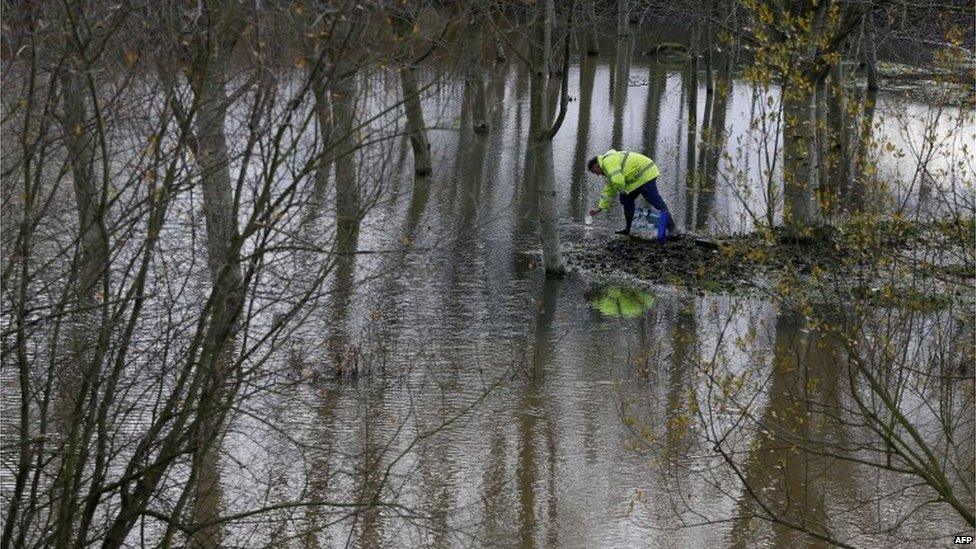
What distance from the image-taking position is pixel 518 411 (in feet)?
39.2

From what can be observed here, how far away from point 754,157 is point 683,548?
1869cm

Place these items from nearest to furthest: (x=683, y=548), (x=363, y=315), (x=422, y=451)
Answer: (x=683, y=548)
(x=422, y=451)
(x=363, y=315)

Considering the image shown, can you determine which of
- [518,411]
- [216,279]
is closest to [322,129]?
[216,279]

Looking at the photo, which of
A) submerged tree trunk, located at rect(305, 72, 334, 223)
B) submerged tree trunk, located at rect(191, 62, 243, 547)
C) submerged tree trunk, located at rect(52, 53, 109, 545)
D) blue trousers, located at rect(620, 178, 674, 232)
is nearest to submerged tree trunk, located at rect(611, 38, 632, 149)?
blue trousers, located at rect(620, 178, 674, 232)

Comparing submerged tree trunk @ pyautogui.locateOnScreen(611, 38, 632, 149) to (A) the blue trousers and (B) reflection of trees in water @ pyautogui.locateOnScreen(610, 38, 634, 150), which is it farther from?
(A) the blue trousers

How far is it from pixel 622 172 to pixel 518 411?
7.10 metres

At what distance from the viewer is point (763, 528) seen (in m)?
9.74

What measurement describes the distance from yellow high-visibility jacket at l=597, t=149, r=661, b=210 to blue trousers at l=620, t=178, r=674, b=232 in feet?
0.43

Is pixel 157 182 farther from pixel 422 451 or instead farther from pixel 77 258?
pixel 422 451

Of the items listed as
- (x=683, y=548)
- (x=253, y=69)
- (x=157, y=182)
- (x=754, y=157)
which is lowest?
(x=683, y=548)

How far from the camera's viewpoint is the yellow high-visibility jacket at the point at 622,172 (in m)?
18.3

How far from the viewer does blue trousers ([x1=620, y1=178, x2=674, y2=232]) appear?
61.2 ft

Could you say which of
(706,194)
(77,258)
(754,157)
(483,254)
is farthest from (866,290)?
(754,157)

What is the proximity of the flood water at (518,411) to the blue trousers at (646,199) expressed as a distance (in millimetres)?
527
